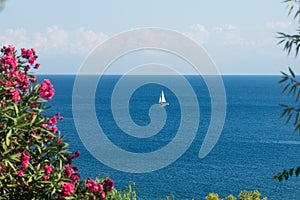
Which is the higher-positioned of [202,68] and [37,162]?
[202,68]

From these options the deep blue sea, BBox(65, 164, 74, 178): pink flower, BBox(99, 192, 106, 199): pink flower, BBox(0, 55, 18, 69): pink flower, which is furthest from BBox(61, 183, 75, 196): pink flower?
the deep blue sea

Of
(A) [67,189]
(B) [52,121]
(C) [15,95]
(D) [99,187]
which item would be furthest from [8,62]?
(D) [99,187]

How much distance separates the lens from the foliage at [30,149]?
4562 mm

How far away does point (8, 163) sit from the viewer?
4.48m

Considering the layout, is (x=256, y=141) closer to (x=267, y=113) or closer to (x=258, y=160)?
(x=258, y=160)

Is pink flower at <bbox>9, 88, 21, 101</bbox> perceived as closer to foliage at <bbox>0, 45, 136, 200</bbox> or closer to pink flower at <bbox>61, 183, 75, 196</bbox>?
foliage at <bbox>0, 45, 136, 200</bbox>

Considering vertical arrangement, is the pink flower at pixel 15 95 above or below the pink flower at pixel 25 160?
→ above

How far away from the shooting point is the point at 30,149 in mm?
4789

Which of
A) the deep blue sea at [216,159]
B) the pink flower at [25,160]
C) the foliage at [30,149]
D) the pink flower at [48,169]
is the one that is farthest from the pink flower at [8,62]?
the deep blue sea at [216,159]

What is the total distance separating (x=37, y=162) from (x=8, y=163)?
15.5 inches

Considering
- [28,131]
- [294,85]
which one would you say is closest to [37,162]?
[28,131]

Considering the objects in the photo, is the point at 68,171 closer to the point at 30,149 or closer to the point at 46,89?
the point at 30,149

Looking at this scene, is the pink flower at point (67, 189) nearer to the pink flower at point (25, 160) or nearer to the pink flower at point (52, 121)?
the pink flower at point (25, 160)

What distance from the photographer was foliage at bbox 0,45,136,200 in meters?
4.56
